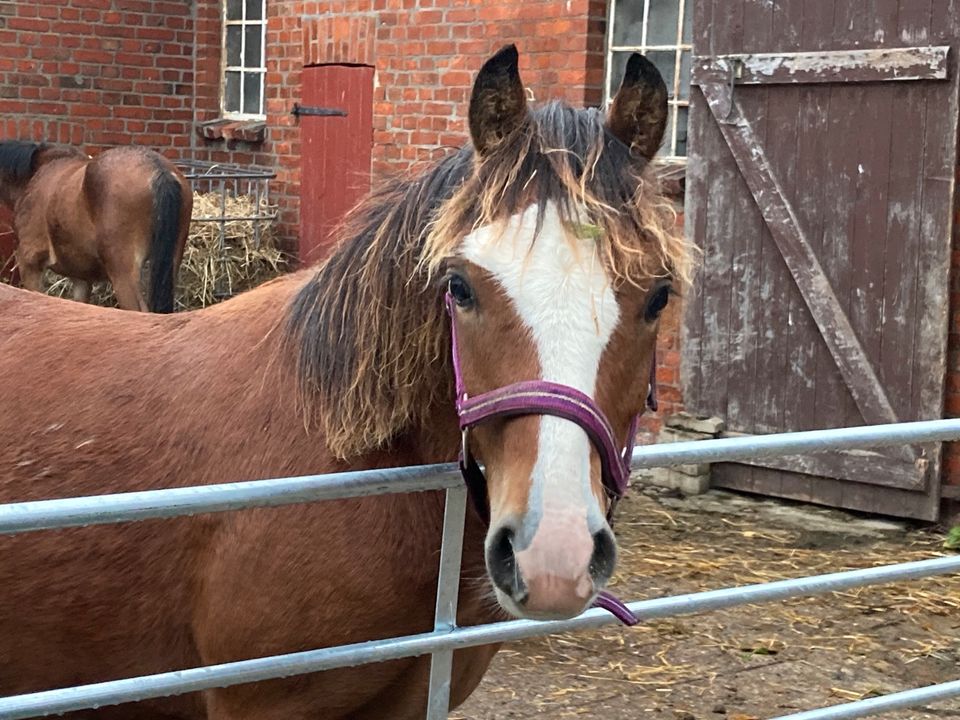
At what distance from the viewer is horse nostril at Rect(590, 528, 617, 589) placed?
5.68 ft

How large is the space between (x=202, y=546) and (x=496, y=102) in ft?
3.25

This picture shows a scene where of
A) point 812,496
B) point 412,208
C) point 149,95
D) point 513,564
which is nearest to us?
point 513,564

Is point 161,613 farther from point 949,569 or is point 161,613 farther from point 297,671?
point 949,569

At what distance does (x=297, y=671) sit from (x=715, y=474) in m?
4.80

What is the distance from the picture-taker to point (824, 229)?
598cm

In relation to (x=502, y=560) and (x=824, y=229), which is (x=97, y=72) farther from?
(x=502, y=560)

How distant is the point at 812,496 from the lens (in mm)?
6164

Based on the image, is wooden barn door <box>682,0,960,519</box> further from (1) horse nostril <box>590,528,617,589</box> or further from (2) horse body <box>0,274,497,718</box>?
(1) horse nostril <box>590,528,617,589</box>

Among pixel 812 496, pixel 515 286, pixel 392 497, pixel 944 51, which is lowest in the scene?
pixel 812 496

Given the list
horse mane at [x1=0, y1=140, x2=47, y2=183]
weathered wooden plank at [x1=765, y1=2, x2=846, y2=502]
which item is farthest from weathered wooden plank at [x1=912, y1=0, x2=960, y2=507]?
horse mane at [x1=0, y1=140, x2=47, y2=183]

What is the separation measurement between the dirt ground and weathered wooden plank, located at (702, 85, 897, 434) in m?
0.64

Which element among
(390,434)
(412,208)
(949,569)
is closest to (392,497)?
(390,434)

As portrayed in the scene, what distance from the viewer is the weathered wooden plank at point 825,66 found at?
553 cm

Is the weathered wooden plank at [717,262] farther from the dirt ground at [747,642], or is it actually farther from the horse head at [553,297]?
the horse head at [553,297]
